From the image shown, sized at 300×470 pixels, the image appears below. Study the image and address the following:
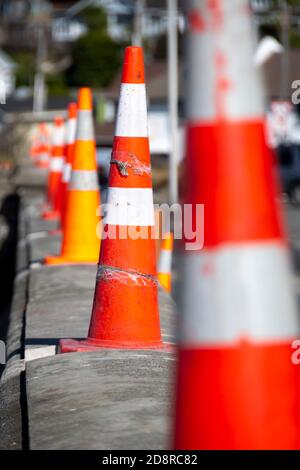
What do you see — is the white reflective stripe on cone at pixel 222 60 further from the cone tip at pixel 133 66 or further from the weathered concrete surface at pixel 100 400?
the cone tip at pixel 133 66

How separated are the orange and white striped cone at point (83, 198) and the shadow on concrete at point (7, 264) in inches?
28.8

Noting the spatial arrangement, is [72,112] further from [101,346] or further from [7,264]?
[101,346]

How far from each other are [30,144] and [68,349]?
46.5m

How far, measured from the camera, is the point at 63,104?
313ft

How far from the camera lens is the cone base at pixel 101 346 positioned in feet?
18.0

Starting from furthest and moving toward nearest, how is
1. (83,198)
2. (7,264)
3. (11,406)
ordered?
(7,264)
(83,198)
(11,406)

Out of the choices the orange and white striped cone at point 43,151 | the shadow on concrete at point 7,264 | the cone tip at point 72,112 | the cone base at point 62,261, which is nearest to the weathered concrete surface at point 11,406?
the shadow on concrete at point 7,264

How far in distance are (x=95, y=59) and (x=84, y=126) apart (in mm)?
108437

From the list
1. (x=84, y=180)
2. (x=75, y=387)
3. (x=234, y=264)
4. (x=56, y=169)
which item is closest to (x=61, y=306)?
(x=84, y=180)

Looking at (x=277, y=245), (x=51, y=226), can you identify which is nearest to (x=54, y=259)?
(x=51, y=226)

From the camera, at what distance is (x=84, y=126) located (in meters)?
8.39

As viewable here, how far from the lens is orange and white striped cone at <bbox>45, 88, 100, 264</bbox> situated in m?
8.42

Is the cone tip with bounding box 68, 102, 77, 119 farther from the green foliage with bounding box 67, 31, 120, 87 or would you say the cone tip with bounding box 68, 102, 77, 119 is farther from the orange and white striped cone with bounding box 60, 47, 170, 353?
the green foliage with bounding box 67, 31, 120, 87

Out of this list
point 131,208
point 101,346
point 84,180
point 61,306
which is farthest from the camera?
point 84,180
